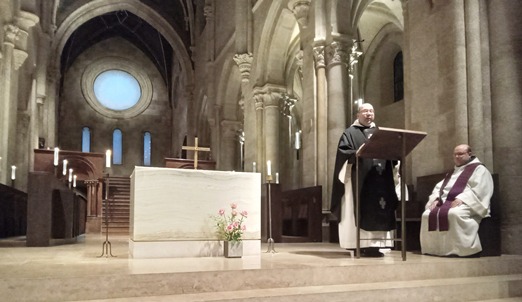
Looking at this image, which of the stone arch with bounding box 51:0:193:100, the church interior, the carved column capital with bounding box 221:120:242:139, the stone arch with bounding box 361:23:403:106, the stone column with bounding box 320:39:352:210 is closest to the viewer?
the church interior

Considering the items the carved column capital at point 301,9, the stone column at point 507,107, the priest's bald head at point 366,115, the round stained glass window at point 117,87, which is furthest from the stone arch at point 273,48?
the round stained glass window at point 117,87

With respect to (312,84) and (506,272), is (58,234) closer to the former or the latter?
(312,84)

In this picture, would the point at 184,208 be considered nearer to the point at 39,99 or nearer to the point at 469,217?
the point at 469,217

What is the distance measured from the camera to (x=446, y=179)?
7.19 metres

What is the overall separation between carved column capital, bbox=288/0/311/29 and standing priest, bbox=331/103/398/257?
279 inches

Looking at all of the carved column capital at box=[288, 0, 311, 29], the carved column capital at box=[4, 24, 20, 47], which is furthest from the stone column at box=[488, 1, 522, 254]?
the carved column capital at box=[4, 24, 20, 47]

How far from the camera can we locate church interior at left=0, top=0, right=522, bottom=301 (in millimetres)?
5137

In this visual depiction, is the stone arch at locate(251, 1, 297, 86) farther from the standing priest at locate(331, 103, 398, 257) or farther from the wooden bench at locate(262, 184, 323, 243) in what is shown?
the standing priest at locate(331, 103, 398, 257)

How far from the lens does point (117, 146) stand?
35.8 meters

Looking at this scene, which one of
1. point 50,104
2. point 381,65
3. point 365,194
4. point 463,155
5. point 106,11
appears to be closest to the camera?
Result: point 365,194

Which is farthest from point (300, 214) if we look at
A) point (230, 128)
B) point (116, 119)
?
point (116, 119)

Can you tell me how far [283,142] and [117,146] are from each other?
17.8 m

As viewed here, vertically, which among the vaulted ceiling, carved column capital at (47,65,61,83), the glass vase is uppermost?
the vaulted ceiling

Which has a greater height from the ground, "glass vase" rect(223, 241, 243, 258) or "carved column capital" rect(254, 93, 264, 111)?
"carved column capital" rect(254, 93, 264, 111)
